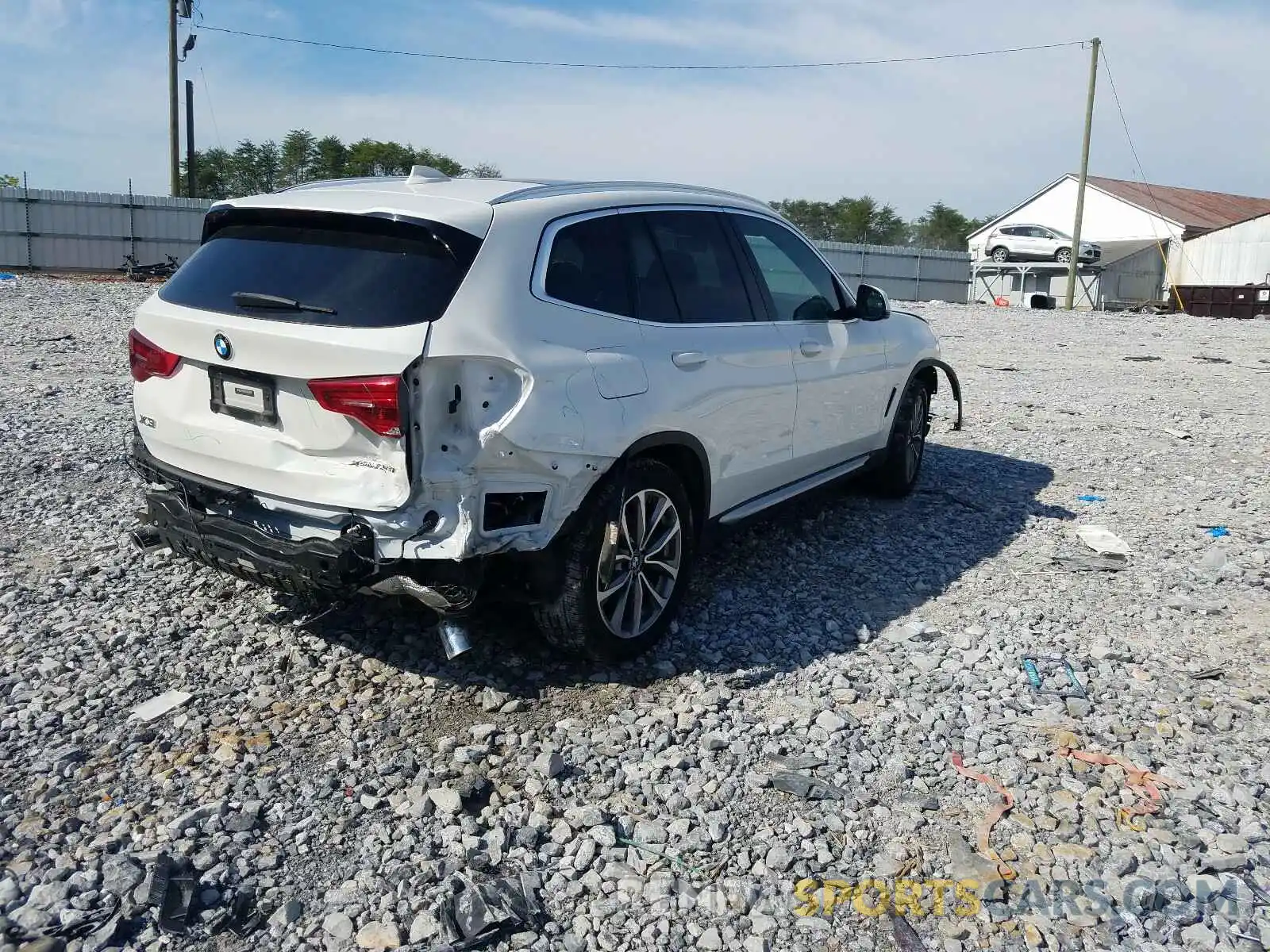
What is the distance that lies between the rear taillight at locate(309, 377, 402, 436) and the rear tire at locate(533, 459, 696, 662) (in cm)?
86

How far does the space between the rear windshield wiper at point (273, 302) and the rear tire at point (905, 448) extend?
13.5ft

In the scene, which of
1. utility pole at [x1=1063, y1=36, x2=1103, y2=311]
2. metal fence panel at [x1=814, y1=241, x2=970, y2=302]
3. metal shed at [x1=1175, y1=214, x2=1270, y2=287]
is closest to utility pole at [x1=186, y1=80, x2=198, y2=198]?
metal fence panel at [x1=814, y1=241, x2=970, y2=302]

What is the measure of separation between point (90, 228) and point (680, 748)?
2826 cm

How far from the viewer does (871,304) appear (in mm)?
6160

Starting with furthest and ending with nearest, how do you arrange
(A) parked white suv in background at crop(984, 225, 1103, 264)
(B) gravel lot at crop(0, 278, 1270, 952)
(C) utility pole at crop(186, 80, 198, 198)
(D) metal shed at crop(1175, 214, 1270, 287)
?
1. (D) metal shed at crop(1175, 214, 1270, 287)
2. (A) parked white suv in background at crop(984, 225, 1103, 264)
3. (C) utility pole at crop(186, 80, 198, 198)
4. (B) gravel lot at crop(0, 278, 1270, 952)

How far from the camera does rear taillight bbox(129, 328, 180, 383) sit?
13.5 ft

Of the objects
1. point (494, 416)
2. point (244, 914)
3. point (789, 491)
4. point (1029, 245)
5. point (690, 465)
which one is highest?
point (1029, 245)

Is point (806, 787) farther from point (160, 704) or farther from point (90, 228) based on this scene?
point (90, 228)

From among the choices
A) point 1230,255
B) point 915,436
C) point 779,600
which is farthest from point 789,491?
point 1230,255

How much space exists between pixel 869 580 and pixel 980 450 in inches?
153

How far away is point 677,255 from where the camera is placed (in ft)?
15.7

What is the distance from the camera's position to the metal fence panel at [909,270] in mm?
34094

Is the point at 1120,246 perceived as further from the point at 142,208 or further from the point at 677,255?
the point at 677,255

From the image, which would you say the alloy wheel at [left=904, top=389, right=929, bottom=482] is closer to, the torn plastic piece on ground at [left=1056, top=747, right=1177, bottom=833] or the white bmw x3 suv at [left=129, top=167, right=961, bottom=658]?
the white bmw x3 suv at [left=129, top=167, right=961, bottom=658]
